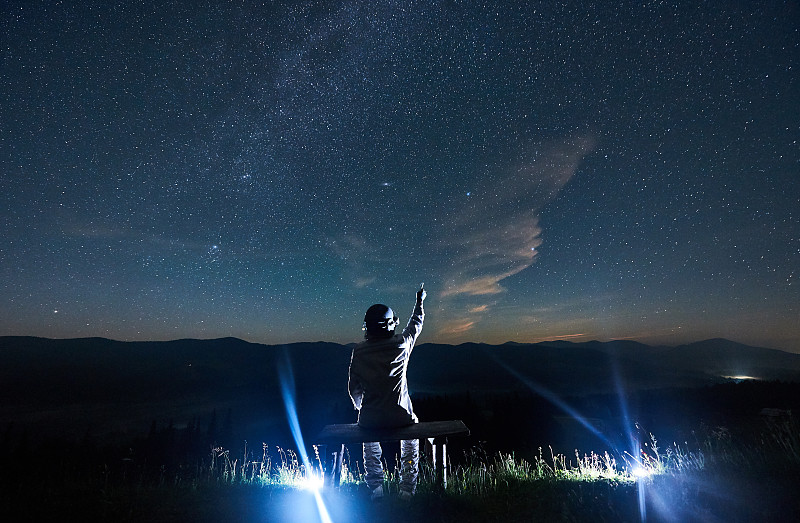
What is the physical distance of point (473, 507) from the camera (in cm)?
368

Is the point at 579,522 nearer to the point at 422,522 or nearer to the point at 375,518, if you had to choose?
the point at 422,522

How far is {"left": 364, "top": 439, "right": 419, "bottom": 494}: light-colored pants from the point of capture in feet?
14.0

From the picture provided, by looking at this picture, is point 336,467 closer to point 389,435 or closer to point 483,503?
point 389,435

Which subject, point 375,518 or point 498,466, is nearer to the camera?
point 375,518

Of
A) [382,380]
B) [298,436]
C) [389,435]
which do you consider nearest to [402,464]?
[389,435]

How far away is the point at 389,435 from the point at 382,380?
626 millimetres

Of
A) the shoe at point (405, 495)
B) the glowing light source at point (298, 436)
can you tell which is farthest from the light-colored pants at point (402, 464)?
the glowing light source at point (298, 436)

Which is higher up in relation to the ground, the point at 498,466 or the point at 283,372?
the point at 498,466

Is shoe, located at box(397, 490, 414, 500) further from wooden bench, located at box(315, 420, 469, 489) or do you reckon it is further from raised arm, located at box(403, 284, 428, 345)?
raised arm, located at box(403, 284, 428, 345)

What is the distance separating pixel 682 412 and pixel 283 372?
536ft

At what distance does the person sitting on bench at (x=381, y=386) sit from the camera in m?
4.41

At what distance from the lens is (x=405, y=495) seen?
13.0 ft

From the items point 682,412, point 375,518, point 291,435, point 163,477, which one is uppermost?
point 375,518

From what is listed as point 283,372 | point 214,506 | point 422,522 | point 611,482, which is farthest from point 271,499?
point 283,372
